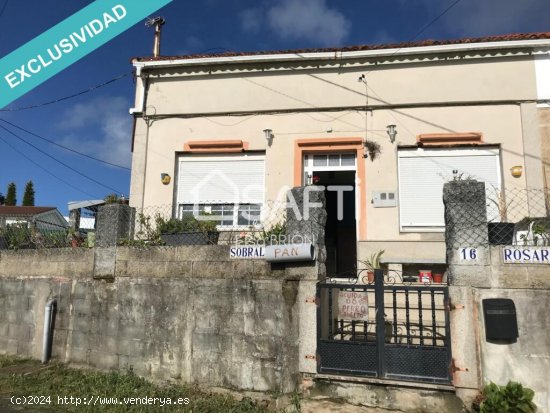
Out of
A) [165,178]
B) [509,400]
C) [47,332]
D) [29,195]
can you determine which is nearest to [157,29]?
[165,178]

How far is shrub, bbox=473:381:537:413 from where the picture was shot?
388 centimetres

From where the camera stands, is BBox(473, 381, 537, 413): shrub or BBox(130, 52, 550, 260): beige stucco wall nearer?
BBox(473, 381, 537, 413): shrub

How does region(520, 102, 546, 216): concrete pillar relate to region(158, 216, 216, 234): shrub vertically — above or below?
above

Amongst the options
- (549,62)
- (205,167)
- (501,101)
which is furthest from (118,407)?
(549,62)

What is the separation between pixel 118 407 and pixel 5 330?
4.05 metres

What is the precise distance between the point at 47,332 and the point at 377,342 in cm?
530

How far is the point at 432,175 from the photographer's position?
7715 millimetres

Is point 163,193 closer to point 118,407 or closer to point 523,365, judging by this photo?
point 118,407

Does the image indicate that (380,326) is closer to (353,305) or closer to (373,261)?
(353,305)

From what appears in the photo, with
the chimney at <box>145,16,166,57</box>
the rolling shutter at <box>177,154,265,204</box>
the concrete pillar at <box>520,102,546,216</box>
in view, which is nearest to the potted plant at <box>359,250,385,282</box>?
the rolling shutter at <box>177,154,265,204</box>

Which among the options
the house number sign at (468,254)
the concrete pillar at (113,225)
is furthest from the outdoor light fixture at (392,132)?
the concrete pillar at (113,225)

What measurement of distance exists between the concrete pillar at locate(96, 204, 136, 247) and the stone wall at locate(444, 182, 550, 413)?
4879mm

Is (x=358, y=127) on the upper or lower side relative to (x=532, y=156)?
upper

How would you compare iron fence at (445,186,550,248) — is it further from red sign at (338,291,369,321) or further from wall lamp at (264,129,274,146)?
wall lamp at (264,129,274,146)
